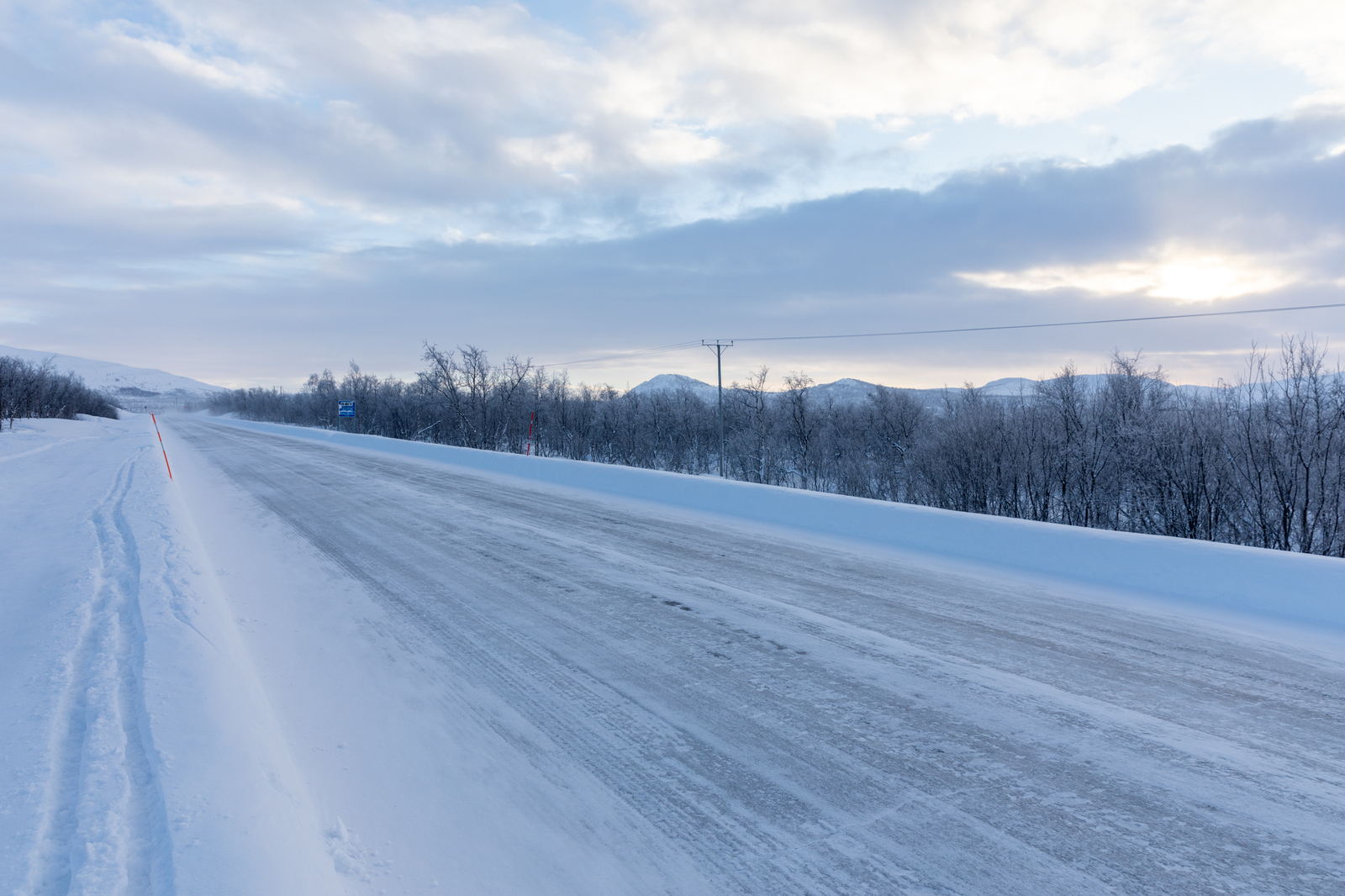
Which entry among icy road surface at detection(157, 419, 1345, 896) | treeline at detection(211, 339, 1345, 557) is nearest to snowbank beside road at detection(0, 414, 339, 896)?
icy road surface at detection(157, 419, 1345, 896)

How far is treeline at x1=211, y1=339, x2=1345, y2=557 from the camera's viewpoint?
21906 millimetres

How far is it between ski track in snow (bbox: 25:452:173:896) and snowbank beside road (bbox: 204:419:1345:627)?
24.0ft

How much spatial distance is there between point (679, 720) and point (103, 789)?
258 centimetres

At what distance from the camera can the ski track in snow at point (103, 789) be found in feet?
7.16

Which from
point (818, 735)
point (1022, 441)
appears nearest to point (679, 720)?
point (818, 735)

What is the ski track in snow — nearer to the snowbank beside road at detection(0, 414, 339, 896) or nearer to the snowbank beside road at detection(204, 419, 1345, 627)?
the snowbank beside road at detection(0, 414, 339, 896)

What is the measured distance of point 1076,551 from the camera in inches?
273

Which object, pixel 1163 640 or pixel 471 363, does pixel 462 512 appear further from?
pixel 471 363

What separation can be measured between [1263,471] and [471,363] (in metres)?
57.1

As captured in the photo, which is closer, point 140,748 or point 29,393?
point 140,748

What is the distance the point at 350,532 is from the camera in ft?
30.0

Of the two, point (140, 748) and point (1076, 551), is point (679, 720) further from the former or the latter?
point (1076, 551)

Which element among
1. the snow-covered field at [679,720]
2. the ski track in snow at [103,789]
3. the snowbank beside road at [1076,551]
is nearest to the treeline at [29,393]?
the snow-covered field at [679,720]

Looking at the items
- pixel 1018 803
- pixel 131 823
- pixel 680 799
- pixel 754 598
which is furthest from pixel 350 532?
pixel 1018 803
